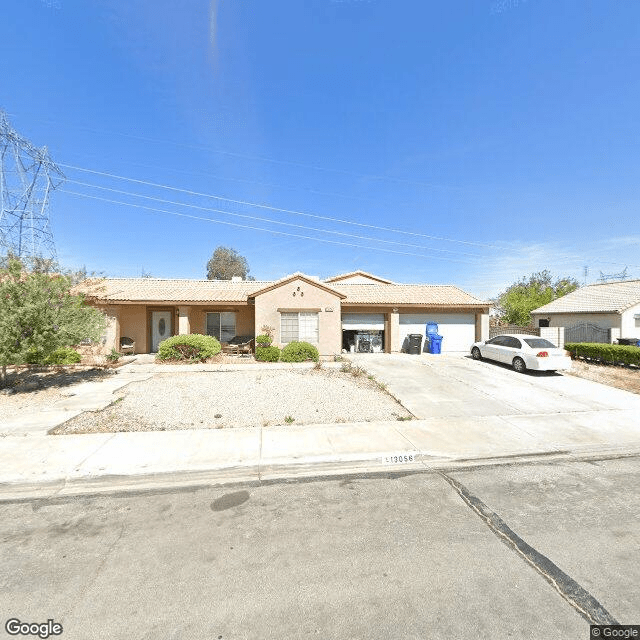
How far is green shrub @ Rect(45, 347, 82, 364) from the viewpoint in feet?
41.1

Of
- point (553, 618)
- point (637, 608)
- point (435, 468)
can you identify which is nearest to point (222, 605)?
point (553, 618)

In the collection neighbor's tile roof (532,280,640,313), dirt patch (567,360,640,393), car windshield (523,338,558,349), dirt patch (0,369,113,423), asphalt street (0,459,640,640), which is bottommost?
asphalt street (0,459,640,640)

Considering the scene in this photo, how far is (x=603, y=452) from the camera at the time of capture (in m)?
5.87

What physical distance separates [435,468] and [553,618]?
8.78 feet

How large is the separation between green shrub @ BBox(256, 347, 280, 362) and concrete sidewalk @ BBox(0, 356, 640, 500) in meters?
6.38

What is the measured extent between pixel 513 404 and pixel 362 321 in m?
9.87

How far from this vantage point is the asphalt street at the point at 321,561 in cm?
248

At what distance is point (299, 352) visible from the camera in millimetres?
14445

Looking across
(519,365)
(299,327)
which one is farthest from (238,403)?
(519,365)

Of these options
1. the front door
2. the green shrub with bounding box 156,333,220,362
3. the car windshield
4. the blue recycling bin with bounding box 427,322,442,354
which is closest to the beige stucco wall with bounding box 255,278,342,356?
the green shrub with bounding box 156,333,220,362

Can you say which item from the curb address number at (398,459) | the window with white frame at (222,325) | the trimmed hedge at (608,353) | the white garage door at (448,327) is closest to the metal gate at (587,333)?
the trimmed hedge at (608,353)

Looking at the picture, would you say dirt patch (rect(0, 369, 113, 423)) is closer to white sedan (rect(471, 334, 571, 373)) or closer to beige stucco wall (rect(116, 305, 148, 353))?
beige stucco wall (rect(116, 305, 148, 353))

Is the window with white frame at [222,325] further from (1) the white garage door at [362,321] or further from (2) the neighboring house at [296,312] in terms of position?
(1) the white garage door at [362,321]

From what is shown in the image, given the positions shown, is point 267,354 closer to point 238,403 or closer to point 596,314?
point 238,403
